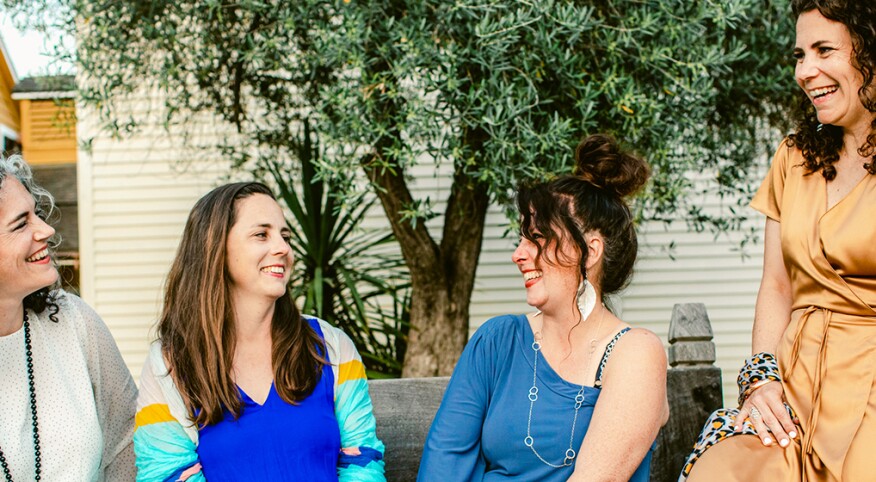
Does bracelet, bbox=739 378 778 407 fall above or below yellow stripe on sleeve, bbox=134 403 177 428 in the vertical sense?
above

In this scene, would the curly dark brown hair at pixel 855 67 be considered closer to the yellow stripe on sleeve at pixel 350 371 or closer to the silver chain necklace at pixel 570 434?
the silver chain necklace at pixel 570 434

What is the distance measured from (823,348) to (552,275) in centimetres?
76

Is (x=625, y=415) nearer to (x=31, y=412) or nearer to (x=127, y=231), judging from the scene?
(x=31, y=412)

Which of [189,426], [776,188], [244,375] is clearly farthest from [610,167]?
[189,426]

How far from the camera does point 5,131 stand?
360 inches

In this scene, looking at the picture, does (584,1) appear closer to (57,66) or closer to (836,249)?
(836,249)

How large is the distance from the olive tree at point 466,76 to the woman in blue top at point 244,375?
3.91ft

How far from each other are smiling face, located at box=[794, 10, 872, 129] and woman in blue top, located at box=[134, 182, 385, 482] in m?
1.60

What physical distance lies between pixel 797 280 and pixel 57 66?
4495 mm

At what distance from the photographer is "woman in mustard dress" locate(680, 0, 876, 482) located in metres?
2.17

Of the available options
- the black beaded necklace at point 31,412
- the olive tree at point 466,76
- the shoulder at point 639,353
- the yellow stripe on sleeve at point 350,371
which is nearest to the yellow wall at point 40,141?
the olive tree at point 466,76

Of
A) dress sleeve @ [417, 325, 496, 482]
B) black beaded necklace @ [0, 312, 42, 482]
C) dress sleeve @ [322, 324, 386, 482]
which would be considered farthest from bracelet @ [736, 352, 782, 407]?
black beaded necklace @ [0, 312, 42, 482]

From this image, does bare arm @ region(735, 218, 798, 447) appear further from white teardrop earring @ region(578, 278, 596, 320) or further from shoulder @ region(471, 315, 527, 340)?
shoulder @ region(471, 315, 527, 340)

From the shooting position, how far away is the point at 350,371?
2.86 metres
